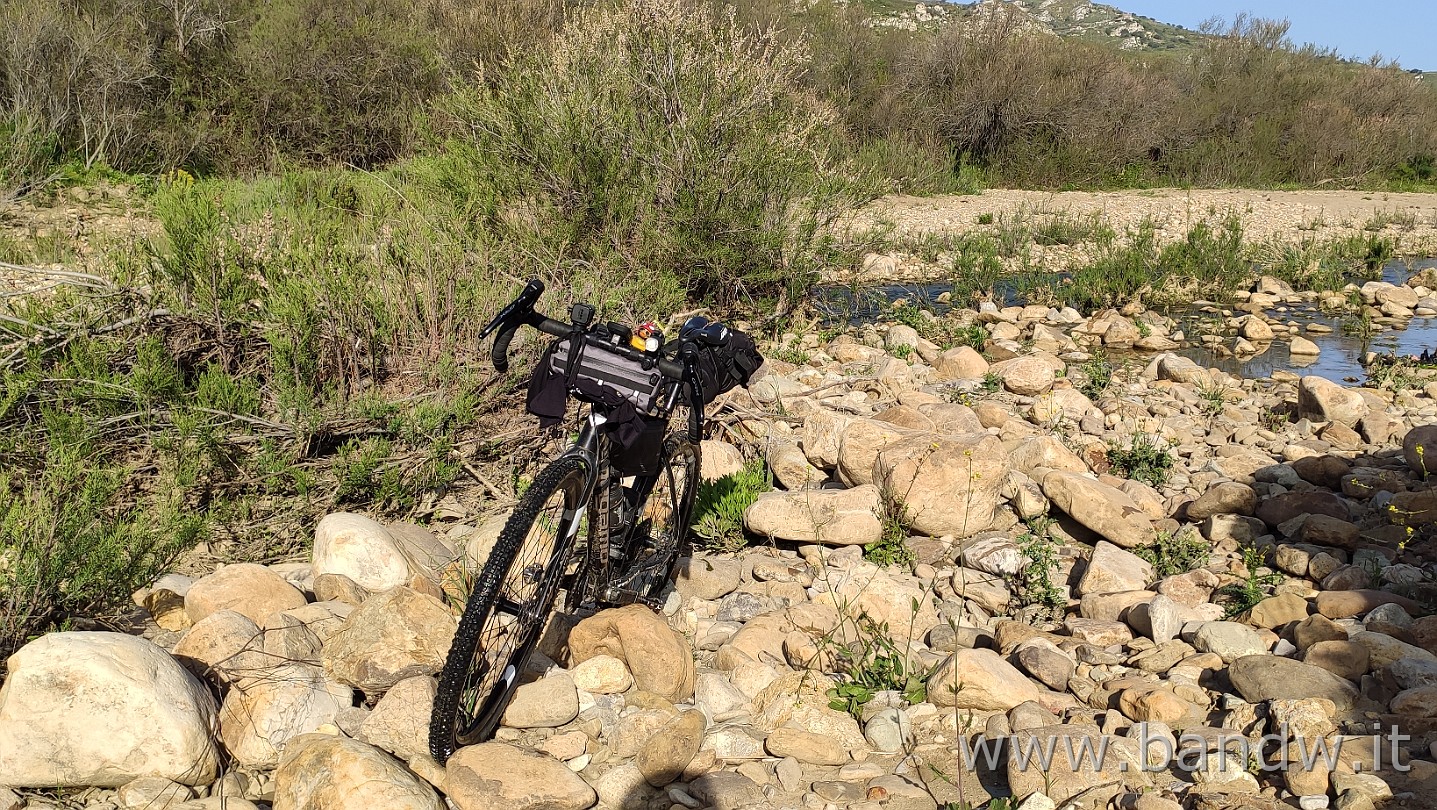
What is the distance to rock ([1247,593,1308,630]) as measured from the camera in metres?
3.88

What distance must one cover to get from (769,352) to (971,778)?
6.15 m

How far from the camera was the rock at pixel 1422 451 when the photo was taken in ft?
18.0

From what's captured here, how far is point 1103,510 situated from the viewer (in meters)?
4.97

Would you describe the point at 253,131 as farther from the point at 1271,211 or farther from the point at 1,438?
the point at 1271,211

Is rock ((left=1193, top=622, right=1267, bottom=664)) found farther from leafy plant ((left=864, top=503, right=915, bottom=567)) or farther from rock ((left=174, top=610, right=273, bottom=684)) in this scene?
rock ((left=174, top=610, right=273, bottom=684))

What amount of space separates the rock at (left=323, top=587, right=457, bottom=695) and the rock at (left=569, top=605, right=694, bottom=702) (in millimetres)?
496

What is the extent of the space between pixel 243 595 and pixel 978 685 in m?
2.70

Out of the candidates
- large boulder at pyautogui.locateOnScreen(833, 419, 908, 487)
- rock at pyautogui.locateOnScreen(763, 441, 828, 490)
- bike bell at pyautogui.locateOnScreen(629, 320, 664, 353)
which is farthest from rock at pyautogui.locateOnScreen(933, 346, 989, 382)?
bike bell at pyautogui.locateOnScreen(629, 320, 664, 353)

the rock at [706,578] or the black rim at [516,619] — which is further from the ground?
the black rim at [516,619]

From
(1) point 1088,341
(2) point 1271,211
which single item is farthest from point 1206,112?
(1) point 1088,341

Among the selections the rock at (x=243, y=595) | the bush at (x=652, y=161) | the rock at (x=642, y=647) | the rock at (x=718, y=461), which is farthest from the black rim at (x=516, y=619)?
the bush at (x=652, y=161)

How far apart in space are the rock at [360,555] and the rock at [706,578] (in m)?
1.20

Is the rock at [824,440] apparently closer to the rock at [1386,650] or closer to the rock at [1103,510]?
the rock at [1103,510]

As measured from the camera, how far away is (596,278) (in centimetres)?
712
